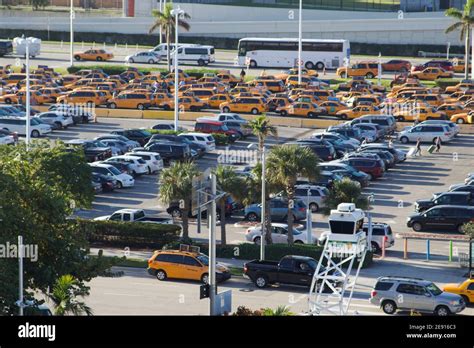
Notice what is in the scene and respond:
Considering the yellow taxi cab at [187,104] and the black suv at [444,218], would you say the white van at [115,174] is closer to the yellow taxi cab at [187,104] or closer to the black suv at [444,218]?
the black suv at [444,218]

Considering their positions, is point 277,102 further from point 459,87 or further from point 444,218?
point 444,218

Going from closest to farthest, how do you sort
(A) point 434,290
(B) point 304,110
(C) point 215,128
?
(A) point 434,290 → (C) point 215,128 → (B) point 304,110

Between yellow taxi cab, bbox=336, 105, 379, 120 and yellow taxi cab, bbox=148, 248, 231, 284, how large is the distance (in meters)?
33.7

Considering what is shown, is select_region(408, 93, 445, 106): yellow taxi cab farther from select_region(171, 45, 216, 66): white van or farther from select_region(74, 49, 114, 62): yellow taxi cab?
select_region(74, 49, 114, 62): yellow taxi cab

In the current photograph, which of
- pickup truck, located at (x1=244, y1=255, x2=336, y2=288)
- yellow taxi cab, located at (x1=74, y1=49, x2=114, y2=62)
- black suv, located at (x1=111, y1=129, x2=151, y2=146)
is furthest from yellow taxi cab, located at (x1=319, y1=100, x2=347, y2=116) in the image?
pickup truck, located at (x1=244, y1=255, x2=336, y2=288)

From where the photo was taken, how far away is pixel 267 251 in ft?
150

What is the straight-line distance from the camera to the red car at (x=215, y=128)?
69.8 metres

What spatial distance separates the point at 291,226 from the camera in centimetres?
4759

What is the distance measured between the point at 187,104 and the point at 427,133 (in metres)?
16.7

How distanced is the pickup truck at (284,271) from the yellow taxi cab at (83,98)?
39649 millimetres

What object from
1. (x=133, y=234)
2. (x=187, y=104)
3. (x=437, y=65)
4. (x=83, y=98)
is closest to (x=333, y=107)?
(x=187, y=104)

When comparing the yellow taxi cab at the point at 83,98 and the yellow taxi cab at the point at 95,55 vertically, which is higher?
the yellow taxi cab at the point at 95,55

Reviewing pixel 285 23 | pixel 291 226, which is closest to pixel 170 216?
pixel 291 226

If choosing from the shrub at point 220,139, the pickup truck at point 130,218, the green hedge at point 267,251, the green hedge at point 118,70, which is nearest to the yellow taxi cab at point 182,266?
the green hedge at point 267,251
